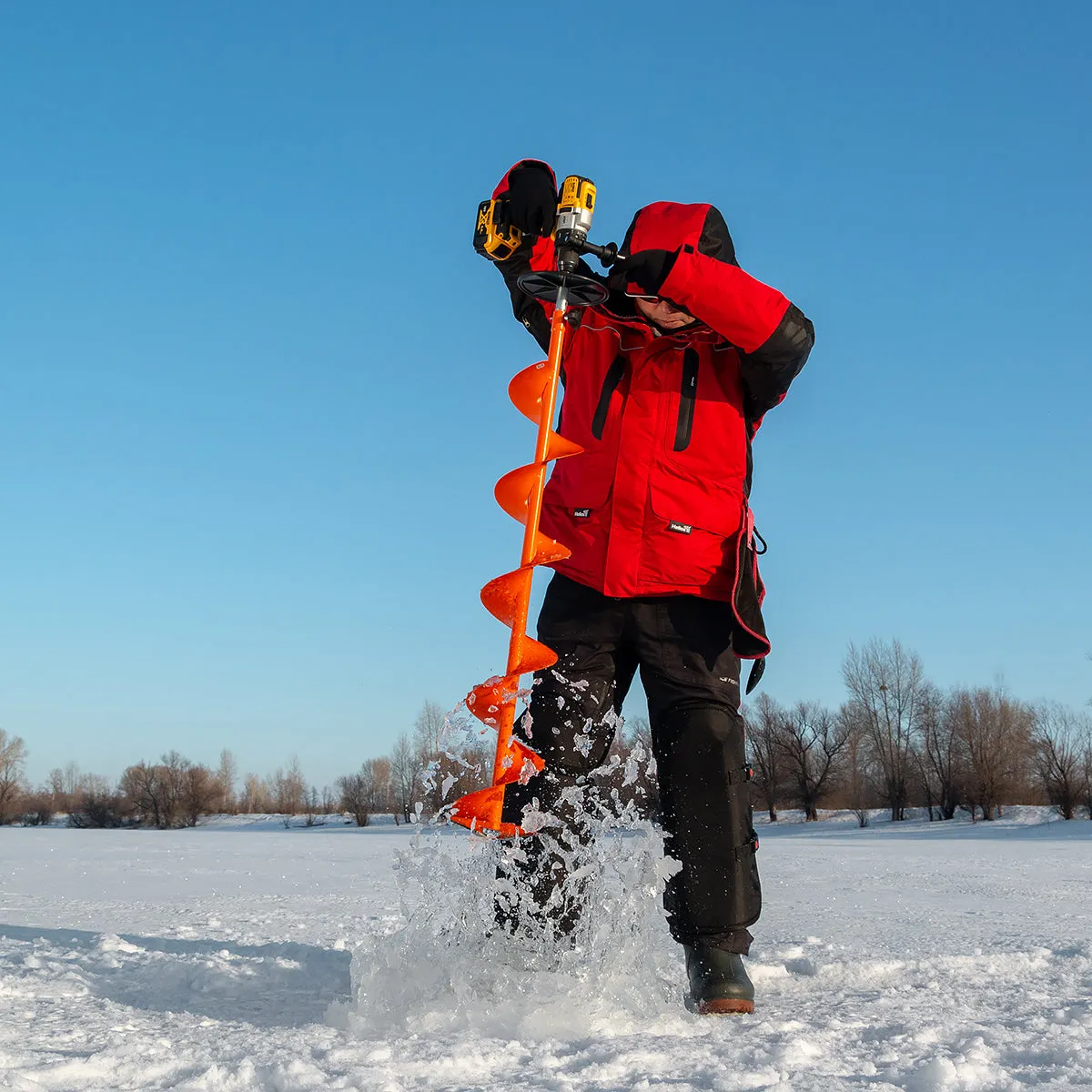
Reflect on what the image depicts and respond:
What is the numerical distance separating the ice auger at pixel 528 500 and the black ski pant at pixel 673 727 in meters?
0.16

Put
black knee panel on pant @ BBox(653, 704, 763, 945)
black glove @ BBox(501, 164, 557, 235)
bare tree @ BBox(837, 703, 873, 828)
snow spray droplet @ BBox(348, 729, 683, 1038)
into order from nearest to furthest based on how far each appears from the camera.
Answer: snow spray droplet @ BBox(348, 729, 683, 1038) → black knee panel on pant @ BBox(653, 704, 763, 945) → black glove @ BBox(501, 164, 557, 235) → bare tree @ BBox(837, 703, 873, 828)

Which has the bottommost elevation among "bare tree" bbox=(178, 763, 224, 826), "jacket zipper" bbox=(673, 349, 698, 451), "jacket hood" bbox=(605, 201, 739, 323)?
"bare tree" bbox=(178, 763, 224, 826)

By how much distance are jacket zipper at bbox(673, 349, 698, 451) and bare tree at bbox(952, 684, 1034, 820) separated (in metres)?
31.8

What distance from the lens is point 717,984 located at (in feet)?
6.30

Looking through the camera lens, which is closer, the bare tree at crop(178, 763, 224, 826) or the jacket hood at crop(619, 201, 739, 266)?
the jacket hood at crop(619, 201, 739, 266)

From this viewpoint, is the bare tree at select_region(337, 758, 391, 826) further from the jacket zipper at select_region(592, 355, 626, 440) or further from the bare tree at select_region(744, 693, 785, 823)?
the jacket zipper at select_region(592, 355, 626, 440)

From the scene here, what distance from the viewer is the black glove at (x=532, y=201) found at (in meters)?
2.30

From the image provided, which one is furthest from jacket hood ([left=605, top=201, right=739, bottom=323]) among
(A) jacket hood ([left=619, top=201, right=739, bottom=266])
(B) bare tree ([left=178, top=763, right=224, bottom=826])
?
(B) bare tree ([left=178, top=763, right=224, bottom=826])

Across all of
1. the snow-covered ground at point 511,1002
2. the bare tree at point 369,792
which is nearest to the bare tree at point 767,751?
the bare tree at point 369,792

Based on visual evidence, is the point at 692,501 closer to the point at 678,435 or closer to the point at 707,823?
the point at 678,435

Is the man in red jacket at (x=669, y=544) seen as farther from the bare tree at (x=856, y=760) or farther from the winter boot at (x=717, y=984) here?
the bare tree at (x=856, y=760)

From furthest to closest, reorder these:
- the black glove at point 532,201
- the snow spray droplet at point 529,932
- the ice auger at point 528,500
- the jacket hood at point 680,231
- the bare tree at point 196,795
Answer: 1. the bare tree at point 196,795
2. the black glove at point 532,201
3. the jacket hood at point 680,231
4. the ice auger at point 528,500
5. the snow spray droplet at point 529,932

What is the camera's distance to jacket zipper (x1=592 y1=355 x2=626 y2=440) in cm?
231

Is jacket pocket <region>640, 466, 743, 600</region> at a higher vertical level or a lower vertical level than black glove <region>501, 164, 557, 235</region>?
lower
